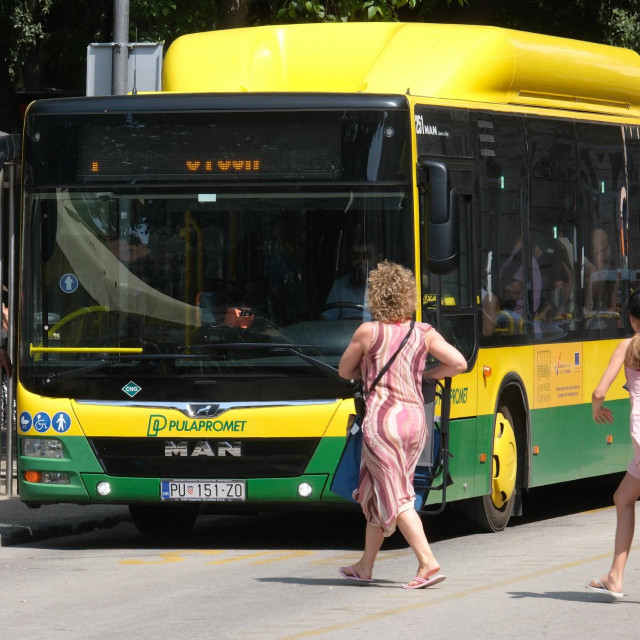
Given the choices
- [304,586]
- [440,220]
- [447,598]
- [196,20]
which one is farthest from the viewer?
[196,20]

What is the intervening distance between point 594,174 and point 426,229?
3241 mm

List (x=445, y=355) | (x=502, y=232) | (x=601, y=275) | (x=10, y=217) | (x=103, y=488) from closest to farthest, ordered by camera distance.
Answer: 1. (x=445, y=355)
2. (x=103, y=488)
3. (x=502, y=232)
4. (x=10, y=217)
5. (x=601, y=275)

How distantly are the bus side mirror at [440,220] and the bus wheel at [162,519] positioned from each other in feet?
9.99

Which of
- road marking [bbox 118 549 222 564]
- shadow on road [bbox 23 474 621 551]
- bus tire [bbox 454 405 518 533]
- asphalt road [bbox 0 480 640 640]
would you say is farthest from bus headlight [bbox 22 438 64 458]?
bus tire [bbox 454 405 518 533]

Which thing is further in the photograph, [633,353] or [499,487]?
[499,487]

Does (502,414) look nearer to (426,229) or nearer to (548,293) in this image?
(548,293)

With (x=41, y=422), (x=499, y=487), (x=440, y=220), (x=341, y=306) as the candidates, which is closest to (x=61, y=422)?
(x=41, y=422)

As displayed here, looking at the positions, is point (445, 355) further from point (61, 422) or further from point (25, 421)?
point (25, 421)

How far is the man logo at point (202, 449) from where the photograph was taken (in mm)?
10914

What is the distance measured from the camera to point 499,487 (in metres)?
12.1

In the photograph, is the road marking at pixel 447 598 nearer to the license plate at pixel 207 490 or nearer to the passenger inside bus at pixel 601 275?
the license plate at pixel 207 490

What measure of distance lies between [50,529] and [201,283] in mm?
2761

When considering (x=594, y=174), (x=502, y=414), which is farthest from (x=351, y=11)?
(x=502, y=414)

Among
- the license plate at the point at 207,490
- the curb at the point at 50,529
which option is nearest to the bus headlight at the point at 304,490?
the license plate at the point at 207,490
